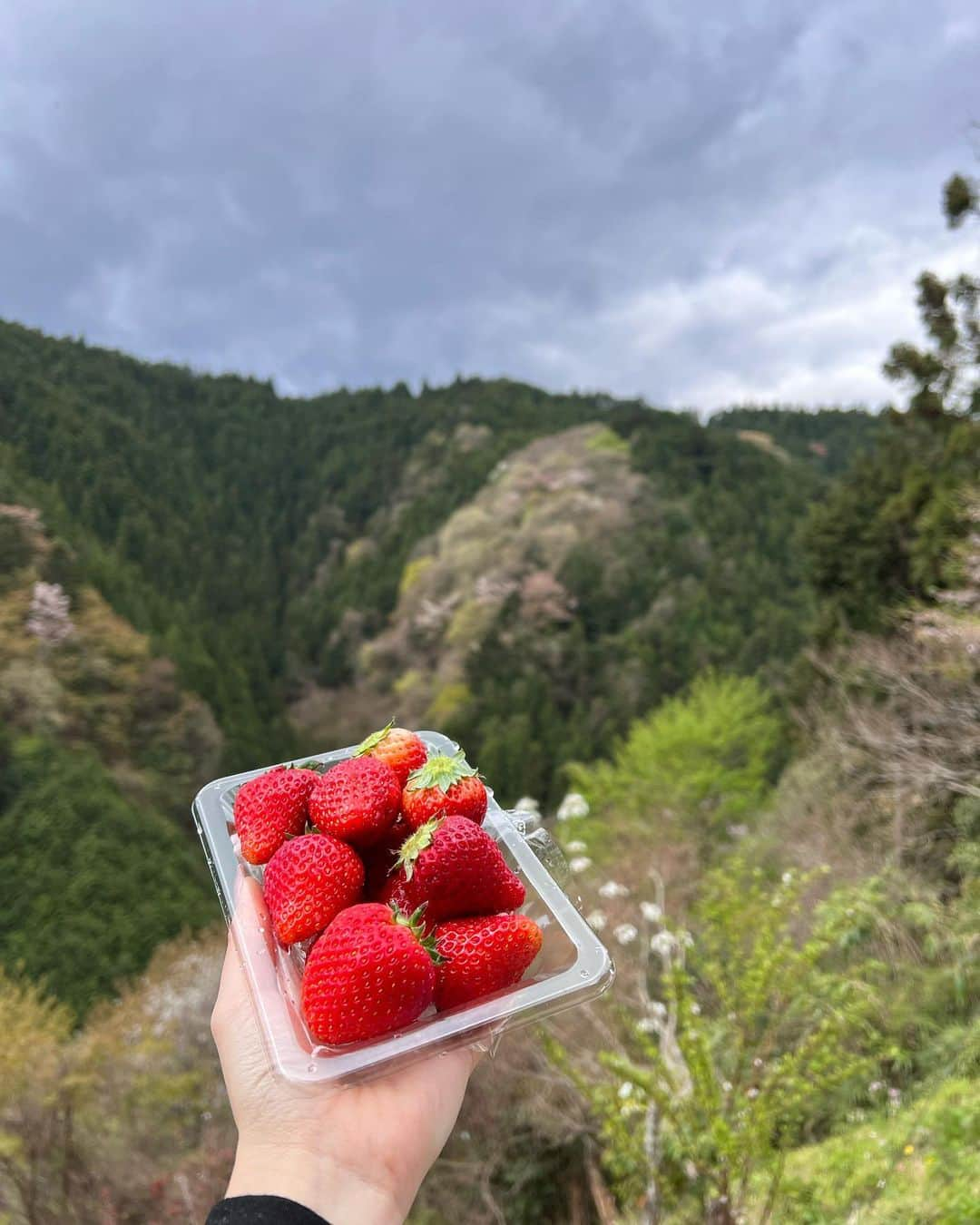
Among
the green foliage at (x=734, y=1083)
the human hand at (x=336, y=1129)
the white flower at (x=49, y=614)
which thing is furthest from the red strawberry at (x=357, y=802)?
the white flower at (x=49, y=614)

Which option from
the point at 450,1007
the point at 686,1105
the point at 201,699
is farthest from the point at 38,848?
the point at 450,1007

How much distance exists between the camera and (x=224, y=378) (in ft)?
154

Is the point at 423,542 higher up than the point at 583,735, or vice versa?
the point at 423,542

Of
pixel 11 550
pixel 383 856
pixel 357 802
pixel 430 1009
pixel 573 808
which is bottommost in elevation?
pixel 573 808

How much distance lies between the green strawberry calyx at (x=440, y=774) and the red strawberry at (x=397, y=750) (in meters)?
0.11

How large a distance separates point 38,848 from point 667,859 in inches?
471

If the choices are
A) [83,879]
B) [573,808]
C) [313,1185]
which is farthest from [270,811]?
[83,879]

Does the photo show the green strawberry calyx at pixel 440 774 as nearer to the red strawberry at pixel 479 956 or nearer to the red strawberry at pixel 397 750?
the red strawberry at pixel 397 750

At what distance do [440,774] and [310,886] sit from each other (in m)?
0.32

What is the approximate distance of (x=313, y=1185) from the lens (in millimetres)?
1188

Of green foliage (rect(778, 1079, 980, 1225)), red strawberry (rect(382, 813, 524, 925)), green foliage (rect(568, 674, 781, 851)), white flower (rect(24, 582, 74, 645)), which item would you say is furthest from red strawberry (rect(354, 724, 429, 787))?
white flower (rect(24, 582, 74, 645))

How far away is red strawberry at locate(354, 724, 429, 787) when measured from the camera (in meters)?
1.72

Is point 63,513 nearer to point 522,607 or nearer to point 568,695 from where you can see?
point 522,607

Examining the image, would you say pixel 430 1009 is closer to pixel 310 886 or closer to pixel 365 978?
pixel 365 978
